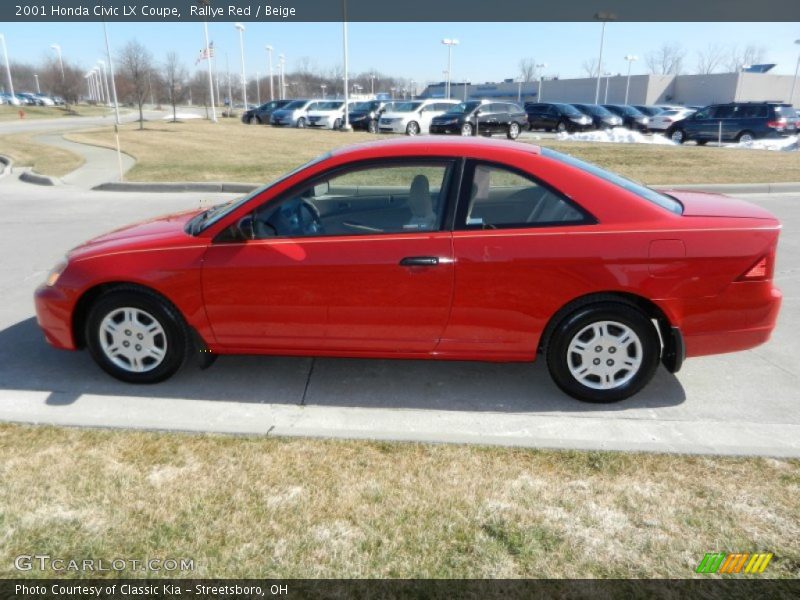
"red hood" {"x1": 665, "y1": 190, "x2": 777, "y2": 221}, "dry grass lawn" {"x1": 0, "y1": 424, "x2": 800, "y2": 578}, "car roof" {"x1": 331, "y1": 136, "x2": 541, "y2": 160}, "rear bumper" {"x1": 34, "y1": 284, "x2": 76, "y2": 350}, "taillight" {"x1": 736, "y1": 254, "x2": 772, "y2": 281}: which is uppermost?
"car roof" {"x1": 331, "y1": 136, "x2": 541, "y2": 160}

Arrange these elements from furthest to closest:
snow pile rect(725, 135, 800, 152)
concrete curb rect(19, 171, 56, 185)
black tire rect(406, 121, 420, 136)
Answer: black tire rect(406, 121, 420, 136) → snow pile rect(725, 135, 800, 152) → concrete curb rect(19, 171, 56, 185)

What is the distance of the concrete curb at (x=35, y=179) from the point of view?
47.8ft

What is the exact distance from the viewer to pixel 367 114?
3272cm

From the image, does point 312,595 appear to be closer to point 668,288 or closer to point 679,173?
point 668,288

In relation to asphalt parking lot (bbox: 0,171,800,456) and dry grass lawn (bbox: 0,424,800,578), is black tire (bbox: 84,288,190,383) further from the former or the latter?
dry grass lawn (bbox: 0,424,800,578)

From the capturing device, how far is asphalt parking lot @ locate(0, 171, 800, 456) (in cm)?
355

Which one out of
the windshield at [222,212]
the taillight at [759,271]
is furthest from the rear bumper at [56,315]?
the taillight at [759,271]

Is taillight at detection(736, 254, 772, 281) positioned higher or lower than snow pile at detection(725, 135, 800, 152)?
higher

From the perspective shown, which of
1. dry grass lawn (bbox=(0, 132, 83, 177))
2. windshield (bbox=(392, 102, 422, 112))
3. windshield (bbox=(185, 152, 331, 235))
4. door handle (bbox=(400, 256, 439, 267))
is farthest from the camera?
windshield (bbox=(392, 102, 422, 112))

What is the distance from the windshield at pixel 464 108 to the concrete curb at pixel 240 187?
14.3 m

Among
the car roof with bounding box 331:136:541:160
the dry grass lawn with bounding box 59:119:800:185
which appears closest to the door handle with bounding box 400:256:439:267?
the car roof with bounding box 331:136:541:160

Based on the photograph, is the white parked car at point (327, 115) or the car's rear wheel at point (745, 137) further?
the white parked car at point (327, 115)

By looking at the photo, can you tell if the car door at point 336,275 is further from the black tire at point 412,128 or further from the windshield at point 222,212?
the black tire at point 412,128

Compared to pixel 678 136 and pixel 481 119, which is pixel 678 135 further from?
pixel 481 119
